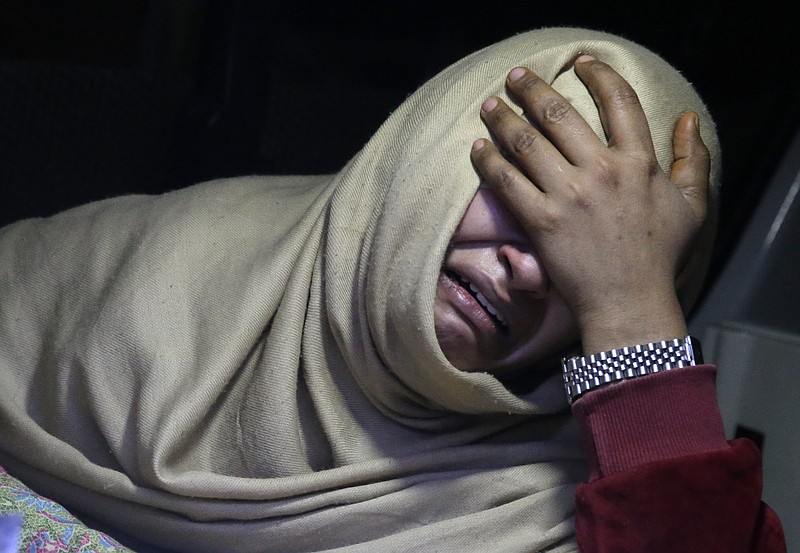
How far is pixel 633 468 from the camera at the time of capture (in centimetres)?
77

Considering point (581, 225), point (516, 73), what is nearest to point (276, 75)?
point (516, 73)

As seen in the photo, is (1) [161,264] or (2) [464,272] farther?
(1) [161,264]

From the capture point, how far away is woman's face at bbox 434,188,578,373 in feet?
2.66

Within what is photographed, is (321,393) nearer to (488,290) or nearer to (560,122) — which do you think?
(488,290)

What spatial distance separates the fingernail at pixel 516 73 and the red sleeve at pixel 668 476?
1.02 feet

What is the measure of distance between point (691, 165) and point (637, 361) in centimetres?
A: 21

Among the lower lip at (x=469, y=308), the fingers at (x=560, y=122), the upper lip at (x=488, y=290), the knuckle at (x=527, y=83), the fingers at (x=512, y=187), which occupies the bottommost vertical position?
the lower lip at (x=469, y=308)

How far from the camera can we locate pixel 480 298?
82 cm

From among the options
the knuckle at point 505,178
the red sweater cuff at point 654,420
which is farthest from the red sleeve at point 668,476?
the knuckle at point 505,178

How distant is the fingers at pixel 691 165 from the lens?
85 cm

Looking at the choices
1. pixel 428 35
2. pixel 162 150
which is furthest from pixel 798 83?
pixel 162 150

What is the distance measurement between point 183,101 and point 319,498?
965mm

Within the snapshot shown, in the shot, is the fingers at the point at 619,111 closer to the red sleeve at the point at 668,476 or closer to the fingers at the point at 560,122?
the fingers at the point at 560,122

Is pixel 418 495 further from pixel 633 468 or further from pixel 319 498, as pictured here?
pixel 633 468
